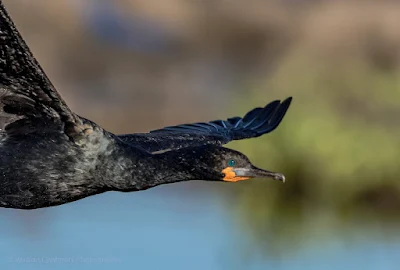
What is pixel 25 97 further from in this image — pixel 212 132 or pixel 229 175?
pixel 212 132

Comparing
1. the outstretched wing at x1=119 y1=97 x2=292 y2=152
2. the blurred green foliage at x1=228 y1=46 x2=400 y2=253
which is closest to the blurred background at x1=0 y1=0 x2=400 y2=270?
the blurred green foliage at x1=228 y1=46 x2=400 y2=253

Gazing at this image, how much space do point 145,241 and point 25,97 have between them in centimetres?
560

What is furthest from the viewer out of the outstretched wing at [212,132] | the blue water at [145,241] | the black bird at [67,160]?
the blue water at [145,241]

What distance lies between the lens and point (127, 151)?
403 inches

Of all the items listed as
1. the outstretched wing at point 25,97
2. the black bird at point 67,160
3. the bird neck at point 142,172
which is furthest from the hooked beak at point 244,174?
the outstretched wing at point 25,97

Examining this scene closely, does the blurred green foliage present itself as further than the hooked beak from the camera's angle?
Yes

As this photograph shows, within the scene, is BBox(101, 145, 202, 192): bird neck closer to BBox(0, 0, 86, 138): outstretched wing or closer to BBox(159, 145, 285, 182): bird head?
BBox(159, 145, 285, 182): bird head

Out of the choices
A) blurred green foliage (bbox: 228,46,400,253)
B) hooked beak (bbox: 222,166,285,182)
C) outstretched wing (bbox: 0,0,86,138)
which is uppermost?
blurred green foliage (bbox: 228,46,400,253)

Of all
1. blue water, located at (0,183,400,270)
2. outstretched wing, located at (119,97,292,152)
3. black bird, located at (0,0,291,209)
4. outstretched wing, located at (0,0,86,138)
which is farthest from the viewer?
blue water, located at (0,183,400,270)

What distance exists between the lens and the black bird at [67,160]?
10102 mm

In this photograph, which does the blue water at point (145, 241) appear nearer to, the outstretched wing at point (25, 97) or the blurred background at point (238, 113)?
the blurred background at point (238, 113)

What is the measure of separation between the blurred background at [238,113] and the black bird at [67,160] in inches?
173

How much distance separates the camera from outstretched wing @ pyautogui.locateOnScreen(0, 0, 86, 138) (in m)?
9.68

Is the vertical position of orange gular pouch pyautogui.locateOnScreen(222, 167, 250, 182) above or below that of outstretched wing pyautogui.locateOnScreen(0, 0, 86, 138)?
below
